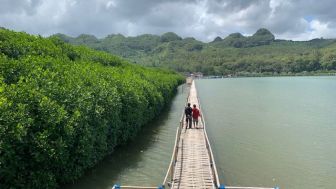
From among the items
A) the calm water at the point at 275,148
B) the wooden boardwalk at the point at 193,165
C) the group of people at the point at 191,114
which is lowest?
the calm water at the point at 275,148

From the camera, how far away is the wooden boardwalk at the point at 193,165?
1681cm

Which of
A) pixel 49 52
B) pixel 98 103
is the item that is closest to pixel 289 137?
pixel 98 103

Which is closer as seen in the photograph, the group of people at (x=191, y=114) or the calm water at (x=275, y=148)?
the calm water at (x=275, y=148)

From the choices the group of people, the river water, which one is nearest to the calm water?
the river water

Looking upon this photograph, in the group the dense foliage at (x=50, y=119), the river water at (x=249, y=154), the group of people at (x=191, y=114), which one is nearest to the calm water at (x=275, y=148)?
the river water at (x=249, y=154)

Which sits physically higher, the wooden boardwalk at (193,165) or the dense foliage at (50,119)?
the dense foliage at (50,119)

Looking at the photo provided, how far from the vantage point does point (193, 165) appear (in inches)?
763

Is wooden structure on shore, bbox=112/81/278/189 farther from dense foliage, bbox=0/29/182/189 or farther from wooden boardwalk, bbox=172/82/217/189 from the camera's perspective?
dense foliage, bbox=0/29/182/189

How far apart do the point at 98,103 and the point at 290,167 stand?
1347cm

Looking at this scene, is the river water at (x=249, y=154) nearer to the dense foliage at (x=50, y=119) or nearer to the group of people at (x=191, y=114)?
the dense foliage at (x=50, y=119)

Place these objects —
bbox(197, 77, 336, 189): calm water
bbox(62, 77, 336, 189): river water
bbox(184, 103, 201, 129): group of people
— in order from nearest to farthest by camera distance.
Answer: bbox(62, 77, 336, 189): river water
bbox(197, 77, 336, 189): calm water
bbox(184, 103, 201, 129): group of people

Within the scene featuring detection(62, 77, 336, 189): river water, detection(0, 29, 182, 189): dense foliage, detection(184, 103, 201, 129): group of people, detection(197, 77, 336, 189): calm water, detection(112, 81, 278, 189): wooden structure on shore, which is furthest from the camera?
detection(184, 103, 201, 129): group of people

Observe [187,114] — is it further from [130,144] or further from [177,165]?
[177,165]

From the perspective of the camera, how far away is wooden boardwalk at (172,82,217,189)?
1681 cm
